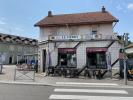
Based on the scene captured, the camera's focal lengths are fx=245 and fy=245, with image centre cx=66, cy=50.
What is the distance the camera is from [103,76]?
77.3 feet

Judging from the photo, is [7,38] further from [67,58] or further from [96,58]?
[96,58]

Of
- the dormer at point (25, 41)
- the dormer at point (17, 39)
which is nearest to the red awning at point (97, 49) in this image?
the dormer at point (17, 39)

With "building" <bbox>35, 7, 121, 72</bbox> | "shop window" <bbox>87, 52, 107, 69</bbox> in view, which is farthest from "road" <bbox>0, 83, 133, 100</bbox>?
"shop window" <bbox>87, 52, 107, 69</bbox>

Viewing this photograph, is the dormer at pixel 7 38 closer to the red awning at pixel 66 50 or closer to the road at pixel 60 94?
the red awning at pixel 66 50

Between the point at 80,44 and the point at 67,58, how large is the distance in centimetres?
225

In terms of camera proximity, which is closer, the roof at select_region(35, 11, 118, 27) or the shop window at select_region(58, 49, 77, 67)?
the shop window at select_region(58, 49, 77, 67)

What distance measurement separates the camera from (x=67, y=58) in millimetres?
26812

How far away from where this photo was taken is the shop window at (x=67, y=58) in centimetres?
2632

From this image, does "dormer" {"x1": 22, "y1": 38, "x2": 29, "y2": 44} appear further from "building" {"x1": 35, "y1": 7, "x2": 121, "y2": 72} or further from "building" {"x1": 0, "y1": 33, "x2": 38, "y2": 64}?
"building" {"x1": 35, "y1": 7, "x2": 121, "y2": 72}

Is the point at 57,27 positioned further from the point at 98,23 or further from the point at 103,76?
the point at 103,76

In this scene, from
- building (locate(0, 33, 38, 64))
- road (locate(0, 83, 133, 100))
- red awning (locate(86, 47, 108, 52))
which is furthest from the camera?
building (locate(0, 33, 38, 64))

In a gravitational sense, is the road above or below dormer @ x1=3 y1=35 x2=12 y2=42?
below

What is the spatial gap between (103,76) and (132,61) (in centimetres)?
315

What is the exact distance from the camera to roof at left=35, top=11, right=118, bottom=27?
29.3 meters
